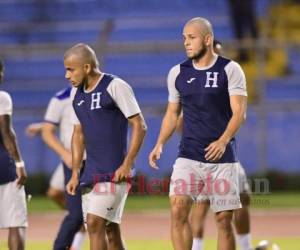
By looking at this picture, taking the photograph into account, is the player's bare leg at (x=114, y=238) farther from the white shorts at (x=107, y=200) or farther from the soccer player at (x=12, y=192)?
the soccer player at (x=12, y=192)

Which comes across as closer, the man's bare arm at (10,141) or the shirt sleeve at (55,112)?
the man's bare arm at (10,141)

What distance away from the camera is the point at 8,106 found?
34.9 ft

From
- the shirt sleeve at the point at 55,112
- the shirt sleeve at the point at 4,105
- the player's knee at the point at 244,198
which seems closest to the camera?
the shirt sleeve at the point at 4,105

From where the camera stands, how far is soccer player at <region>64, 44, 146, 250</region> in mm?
9797

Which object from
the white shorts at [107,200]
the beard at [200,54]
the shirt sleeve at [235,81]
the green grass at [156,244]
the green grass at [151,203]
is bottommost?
the green grass at [151,203]

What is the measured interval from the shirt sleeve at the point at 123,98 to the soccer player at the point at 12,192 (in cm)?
145

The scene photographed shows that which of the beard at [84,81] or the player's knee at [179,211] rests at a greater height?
the beard at [84,81]

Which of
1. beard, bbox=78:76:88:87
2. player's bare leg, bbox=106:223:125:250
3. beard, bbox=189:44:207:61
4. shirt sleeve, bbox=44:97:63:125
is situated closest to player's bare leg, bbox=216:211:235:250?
player's bare leg, bbox=106:223:125:250

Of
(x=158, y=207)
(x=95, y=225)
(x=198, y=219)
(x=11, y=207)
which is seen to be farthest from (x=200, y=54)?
(x=158, y=207)

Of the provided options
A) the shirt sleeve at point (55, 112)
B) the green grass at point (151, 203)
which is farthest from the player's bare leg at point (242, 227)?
the green grass at point (151, 203)

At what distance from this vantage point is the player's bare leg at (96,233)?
973cm

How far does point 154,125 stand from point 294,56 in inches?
246

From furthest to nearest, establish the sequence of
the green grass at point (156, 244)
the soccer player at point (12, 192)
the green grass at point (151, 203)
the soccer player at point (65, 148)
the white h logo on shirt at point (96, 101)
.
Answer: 1. the green grass at point (151, 203)
2. the green grass at point (156, 244)
3. the soccer player at point (65, 148)
4. the soccer player at point (12, 192)
5. the white h logo on shirt at point (96, 101)

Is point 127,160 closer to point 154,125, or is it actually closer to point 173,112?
point 173,112
